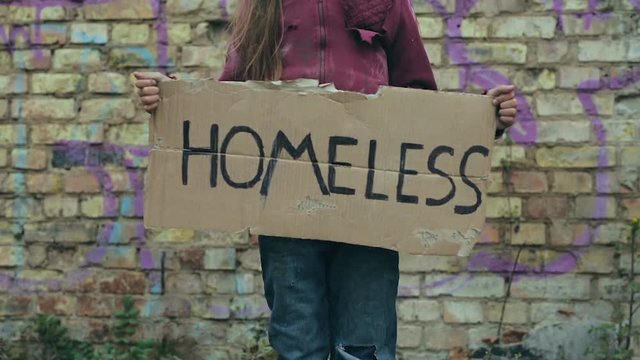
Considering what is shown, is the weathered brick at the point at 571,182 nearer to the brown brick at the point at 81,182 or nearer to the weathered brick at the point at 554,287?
the weathered brick at the point at 554,287

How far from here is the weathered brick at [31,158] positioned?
3576 millimetres

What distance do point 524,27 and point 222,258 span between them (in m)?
1.70

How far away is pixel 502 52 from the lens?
3.42 m

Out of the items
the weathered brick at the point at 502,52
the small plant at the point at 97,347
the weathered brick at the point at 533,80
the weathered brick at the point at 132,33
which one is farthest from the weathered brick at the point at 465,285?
the weathered brick at the point at 132,33

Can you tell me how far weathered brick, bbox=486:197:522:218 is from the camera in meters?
3.43

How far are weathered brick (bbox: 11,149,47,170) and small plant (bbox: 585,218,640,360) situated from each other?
2596 millimetres

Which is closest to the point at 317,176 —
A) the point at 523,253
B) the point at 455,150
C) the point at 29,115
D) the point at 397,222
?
the point at 397,222

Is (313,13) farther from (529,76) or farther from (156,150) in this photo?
(529,76)

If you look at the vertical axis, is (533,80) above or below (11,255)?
above

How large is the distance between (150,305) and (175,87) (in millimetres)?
1803

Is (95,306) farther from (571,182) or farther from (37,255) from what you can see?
(571,182)

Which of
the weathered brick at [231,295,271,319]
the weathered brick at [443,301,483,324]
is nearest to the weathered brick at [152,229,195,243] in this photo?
the weathered brick at [231,295,271,319]

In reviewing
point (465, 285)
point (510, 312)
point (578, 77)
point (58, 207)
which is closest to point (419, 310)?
point (465, 285)

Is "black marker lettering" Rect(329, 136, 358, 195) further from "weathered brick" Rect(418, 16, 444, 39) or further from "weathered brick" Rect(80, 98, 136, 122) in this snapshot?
"weathered brick" Rect(80, 98, 136, 122)
